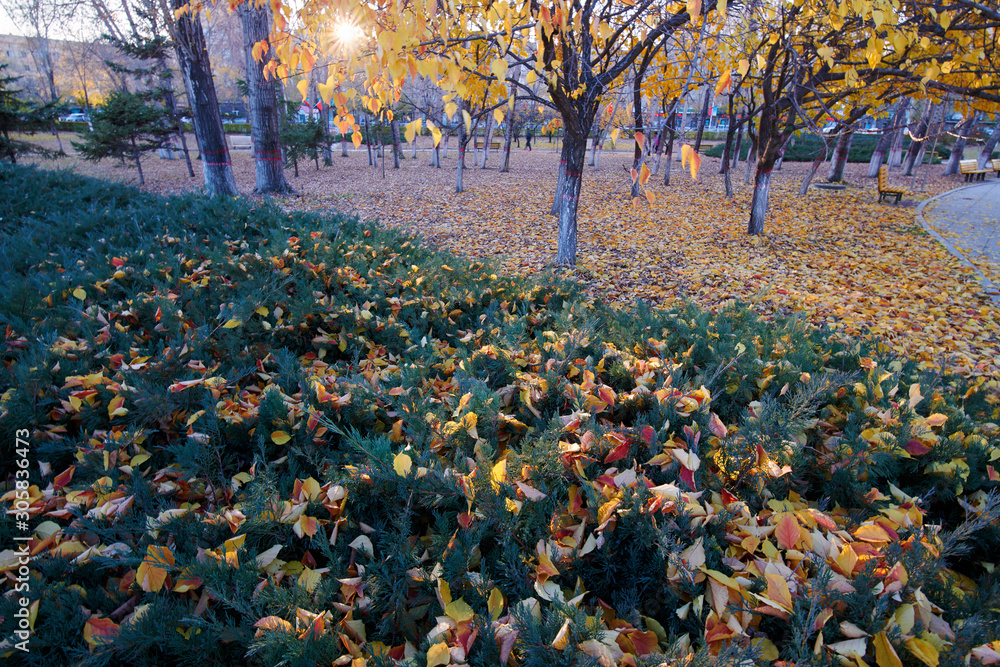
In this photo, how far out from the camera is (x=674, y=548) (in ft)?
4.49

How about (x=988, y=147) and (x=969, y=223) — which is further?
(x=988, y=147)

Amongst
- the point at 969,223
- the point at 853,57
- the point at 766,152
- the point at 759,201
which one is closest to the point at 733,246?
the point at 759,201

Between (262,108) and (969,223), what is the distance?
16.6 meters

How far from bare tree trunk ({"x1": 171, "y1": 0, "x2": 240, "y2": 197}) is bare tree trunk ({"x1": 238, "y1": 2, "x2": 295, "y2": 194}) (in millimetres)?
1100

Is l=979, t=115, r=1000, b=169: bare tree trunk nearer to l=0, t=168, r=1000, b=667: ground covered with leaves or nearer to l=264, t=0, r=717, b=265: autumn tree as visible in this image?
l=264, t=0, r=717, b=265: autumn tree

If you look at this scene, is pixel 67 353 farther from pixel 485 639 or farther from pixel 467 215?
pixel 467 215

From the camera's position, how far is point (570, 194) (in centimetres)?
720

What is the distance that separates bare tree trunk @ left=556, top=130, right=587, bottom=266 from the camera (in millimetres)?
6887

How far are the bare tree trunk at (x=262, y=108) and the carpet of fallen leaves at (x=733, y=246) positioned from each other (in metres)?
0.97

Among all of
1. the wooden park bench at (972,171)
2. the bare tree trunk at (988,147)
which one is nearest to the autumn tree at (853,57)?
the wooden park bench at (972,171)

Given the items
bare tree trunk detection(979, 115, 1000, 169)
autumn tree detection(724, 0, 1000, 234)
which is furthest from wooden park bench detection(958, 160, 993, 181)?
autumn tree detection(724, 0, 1000, 234)

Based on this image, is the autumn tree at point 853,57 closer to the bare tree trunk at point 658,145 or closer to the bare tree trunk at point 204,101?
the bare tree trunk at point 658,145

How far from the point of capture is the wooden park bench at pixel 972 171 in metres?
18.1

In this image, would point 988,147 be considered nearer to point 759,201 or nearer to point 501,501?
point 759,201
